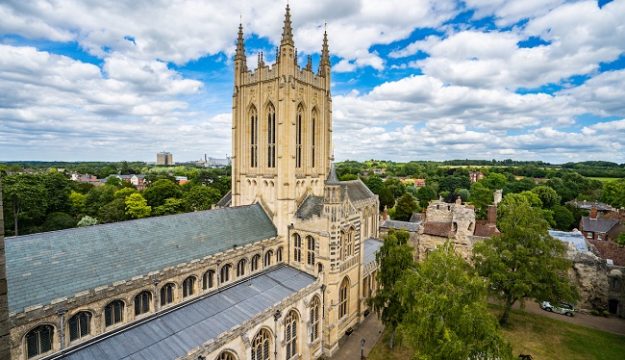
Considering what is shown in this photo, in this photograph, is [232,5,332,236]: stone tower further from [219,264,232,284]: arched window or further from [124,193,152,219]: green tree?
[124,193,152,219]: green tree

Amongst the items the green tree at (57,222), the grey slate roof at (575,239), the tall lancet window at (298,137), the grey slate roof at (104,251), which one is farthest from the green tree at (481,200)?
the green tree at (57,222)

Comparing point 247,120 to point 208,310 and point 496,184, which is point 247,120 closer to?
point 208,310

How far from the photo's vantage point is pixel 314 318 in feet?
87.1

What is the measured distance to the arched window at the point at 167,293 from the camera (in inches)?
805

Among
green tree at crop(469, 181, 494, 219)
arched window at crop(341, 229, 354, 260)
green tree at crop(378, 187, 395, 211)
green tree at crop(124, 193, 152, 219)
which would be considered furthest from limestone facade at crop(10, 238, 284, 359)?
green tree at crop(378, 187, 395, 211)

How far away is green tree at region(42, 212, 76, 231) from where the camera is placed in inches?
2218

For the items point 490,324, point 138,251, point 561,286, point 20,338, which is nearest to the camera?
point 20,338

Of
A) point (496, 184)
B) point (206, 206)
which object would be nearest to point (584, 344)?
point (206, 206)

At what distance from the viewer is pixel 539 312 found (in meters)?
35.2

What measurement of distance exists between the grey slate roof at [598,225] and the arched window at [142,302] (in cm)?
7296

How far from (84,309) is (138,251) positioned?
4.53 meters

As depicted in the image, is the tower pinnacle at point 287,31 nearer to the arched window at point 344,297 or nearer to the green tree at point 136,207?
the arched window at point 344,297

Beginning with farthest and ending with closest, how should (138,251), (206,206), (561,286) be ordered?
(206,206), (561,286), (138,251)

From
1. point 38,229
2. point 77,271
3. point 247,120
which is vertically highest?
point 247,120
